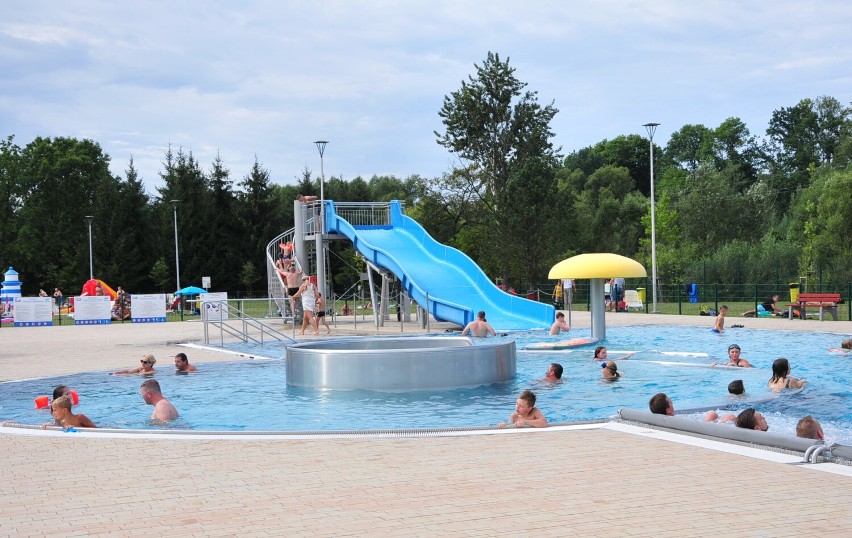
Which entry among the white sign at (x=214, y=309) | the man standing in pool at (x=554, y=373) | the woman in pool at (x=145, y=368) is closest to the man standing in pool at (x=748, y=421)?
the man standing in pool at (x=554, y=373)

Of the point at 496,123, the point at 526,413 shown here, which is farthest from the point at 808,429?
the point at 496,123

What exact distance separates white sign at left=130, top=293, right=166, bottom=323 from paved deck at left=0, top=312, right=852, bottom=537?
1172 inches

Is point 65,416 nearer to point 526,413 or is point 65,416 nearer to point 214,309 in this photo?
point 526,413

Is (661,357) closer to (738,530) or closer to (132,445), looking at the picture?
(132,445)

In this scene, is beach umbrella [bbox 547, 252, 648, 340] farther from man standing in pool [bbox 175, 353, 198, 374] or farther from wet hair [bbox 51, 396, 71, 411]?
wet hair [bbox 51, 396, 71, 411]

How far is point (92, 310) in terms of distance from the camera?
38375mm

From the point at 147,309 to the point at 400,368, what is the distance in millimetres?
26615

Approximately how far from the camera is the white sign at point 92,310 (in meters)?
38.2

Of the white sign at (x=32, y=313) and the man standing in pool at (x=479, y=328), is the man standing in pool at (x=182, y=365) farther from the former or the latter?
the white sign at (x=32, y=313)

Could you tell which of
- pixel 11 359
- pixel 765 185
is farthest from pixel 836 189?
pixel 11 359

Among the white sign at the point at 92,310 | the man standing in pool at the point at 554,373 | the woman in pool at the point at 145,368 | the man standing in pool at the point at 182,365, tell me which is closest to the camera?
the man standing in pool at the point at 554,373

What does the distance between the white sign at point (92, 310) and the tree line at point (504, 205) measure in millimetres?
19412

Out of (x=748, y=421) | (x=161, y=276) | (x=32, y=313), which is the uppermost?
(x=161, y=276)

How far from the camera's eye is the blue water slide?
27375 mm
